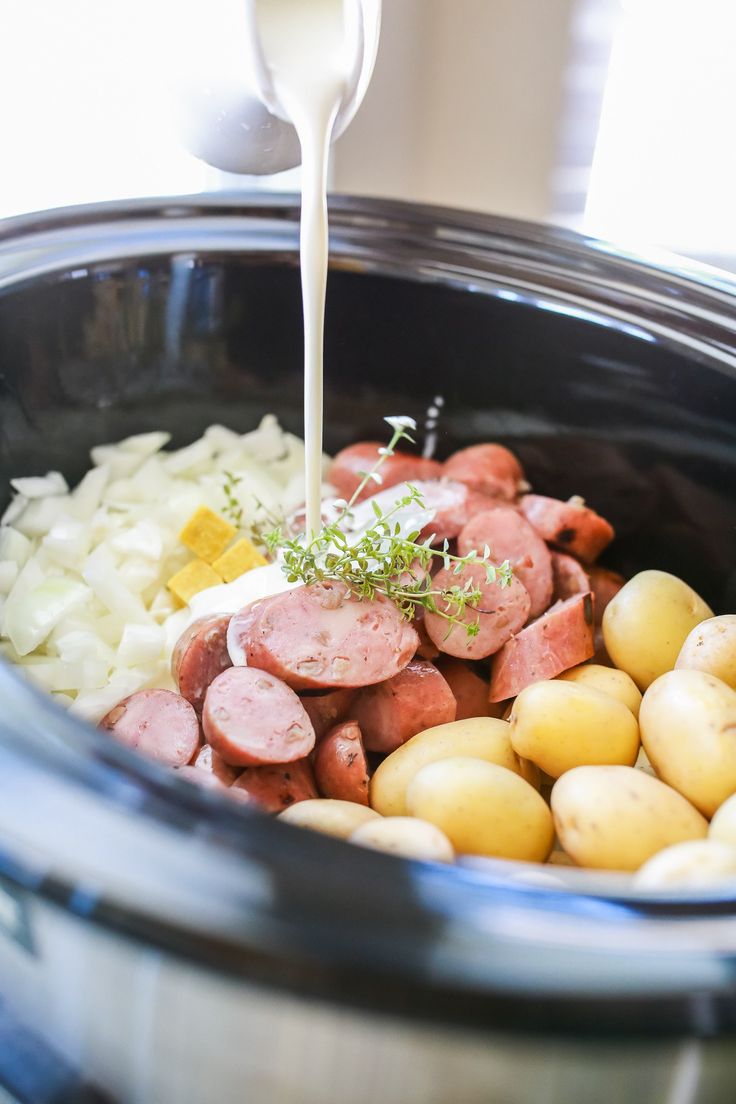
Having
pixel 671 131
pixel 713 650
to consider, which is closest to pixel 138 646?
pixel 713 650

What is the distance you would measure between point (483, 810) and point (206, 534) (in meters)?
0.51

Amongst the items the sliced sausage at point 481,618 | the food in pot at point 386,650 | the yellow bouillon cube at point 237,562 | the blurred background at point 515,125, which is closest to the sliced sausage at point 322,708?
the food in pot at point 386,650

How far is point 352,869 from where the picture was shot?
44 cm

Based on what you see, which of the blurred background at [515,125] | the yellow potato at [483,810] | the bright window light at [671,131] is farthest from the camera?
the bright window light at [671,131]

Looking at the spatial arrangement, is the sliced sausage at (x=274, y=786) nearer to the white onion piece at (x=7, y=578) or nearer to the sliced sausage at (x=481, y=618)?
the sliced sausage at (x=481, y=618)

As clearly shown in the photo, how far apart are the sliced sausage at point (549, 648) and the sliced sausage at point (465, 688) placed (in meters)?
0.03

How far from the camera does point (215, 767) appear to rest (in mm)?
749

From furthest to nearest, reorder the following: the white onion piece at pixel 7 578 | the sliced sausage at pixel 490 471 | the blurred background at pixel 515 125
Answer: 1. the blurred background at pixel 515 125
2. the sliced sausage at pixel 490 471
3. the white onion piece at pixel 7 578

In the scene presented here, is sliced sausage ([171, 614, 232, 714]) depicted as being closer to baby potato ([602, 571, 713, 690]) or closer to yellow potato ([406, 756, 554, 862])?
yellow potato ([406, 756, 554, 862])

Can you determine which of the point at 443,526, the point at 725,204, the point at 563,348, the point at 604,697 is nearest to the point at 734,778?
the point at 604,697

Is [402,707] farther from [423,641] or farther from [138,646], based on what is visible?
[138,646]

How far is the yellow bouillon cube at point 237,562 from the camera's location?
1003 mm

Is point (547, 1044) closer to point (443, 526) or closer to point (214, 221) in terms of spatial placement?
point (443, 526)

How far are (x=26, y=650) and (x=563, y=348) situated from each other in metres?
0.63
